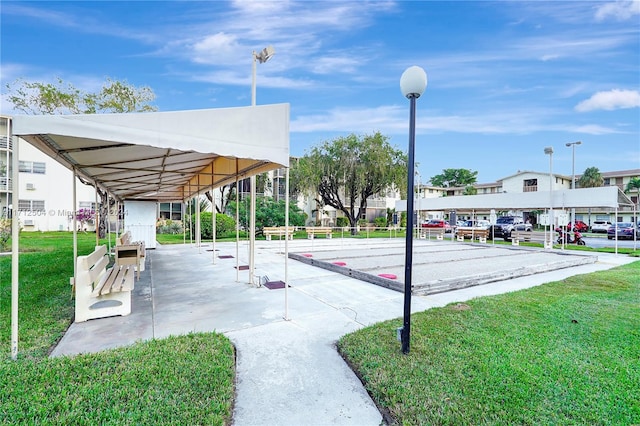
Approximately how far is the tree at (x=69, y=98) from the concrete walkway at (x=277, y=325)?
15615 mm

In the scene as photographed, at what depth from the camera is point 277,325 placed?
4.59m

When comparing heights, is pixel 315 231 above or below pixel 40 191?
below

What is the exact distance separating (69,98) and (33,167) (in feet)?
32.9

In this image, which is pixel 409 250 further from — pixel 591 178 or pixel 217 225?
pixel 591 178

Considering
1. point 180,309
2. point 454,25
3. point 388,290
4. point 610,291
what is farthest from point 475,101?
point 180,309

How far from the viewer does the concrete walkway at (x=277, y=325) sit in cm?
275

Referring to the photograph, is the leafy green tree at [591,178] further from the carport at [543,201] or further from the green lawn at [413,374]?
the green lawn at [413,374]

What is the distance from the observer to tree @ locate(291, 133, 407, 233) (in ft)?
81.6

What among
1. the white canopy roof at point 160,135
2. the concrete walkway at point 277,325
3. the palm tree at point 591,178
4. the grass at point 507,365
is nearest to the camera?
the grass at point 507,365

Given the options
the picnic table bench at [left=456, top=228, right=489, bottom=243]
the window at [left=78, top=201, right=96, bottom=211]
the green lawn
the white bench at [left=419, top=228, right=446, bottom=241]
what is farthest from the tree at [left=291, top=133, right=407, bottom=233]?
the green lawn

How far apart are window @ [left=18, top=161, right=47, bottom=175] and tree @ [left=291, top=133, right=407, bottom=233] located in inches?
788

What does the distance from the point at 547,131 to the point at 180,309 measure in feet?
122

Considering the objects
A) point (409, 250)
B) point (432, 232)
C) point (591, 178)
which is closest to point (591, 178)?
point (591, 178)

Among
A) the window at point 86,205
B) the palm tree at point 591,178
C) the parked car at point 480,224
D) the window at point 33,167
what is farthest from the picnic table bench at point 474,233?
the palm tree at point 591,178
